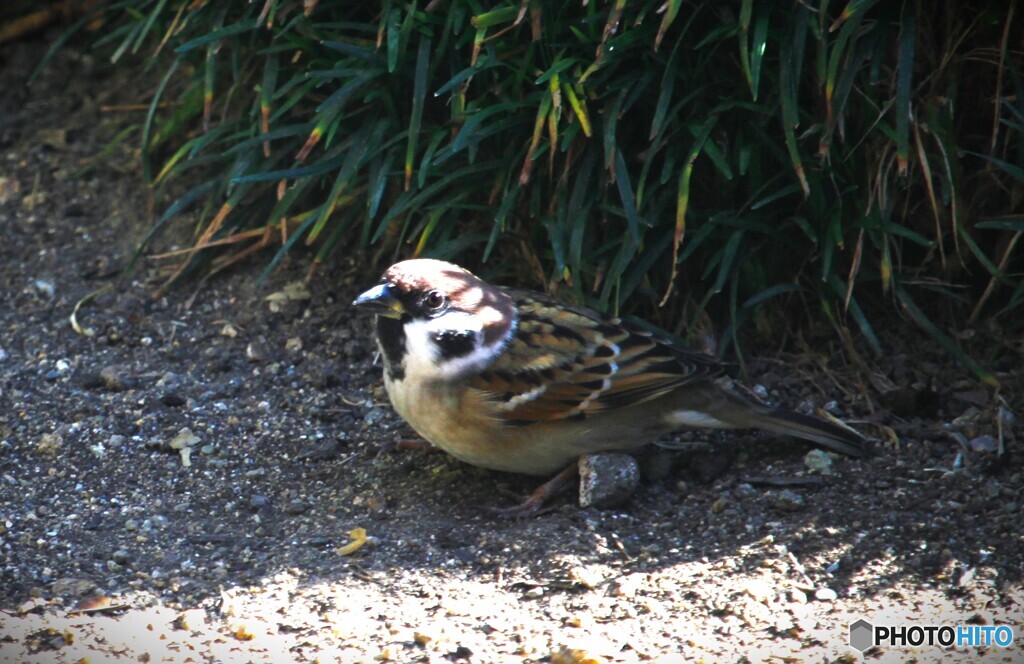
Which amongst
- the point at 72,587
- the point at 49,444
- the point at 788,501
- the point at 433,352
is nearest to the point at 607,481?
the point at 788,501

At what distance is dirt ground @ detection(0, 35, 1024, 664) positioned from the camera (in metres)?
3.19

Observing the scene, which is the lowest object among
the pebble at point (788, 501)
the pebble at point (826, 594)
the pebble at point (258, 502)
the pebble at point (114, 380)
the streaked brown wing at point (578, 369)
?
the pebble at point (826, 594)

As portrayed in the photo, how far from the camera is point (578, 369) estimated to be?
3.78 m

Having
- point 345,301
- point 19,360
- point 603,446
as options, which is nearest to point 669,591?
point 603,446

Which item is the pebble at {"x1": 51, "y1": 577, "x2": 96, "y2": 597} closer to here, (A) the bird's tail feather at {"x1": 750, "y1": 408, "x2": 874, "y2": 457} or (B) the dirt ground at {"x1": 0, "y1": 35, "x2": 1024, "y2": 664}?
(B) the dirt ground at {"x1": 0, "y1": 35, "x2": 1024, "y2": 664}

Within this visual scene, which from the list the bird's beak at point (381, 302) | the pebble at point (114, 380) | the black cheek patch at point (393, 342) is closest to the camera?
the bird's beak at point (381, 302)

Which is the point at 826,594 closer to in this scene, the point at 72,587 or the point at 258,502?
the point at 258,502

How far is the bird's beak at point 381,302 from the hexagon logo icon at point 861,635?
149cm

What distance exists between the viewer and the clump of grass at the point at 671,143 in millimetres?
3902

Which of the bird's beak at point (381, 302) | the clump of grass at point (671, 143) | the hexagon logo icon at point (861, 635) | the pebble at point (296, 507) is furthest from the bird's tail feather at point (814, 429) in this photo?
the pebble at point (296, 507)

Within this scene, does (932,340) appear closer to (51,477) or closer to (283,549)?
(283,549)

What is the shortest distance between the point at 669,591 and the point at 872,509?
0.69 meters

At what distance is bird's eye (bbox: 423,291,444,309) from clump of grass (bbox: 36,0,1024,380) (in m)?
0.43

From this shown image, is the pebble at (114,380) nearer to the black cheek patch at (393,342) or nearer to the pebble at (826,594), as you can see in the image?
the black cheek patch at (393,342)
